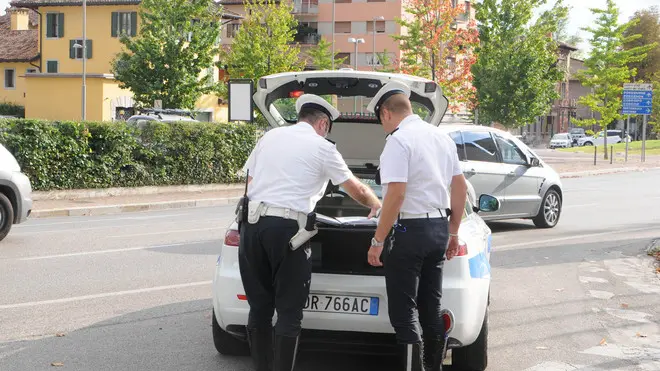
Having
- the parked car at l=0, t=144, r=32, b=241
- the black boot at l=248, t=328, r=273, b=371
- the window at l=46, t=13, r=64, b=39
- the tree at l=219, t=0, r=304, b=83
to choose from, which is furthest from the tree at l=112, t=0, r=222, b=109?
the black boot at l=248, t=328, r=273, b=371

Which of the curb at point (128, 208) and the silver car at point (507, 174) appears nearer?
the silver car at point (507, 174)

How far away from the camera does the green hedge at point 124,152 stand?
21.6 meters

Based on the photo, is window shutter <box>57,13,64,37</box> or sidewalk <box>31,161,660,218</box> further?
window shutter <box>57,13,64,37</box>

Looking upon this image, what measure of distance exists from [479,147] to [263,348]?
9.76 m

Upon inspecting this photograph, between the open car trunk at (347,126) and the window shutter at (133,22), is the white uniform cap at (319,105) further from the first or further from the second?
the window shutter at (133,22)

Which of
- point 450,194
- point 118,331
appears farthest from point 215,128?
point 450,194

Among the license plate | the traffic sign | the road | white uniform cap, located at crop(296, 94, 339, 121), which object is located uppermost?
the traffic sign

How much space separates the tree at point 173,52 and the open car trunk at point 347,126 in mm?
35160

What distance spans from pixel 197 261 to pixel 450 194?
6190 mm

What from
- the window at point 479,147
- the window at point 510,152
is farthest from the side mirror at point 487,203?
the window at point 510,152

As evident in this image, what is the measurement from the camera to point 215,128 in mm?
26234

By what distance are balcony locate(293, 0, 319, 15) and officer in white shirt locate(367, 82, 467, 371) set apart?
303ft

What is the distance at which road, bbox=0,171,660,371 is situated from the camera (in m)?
6.96

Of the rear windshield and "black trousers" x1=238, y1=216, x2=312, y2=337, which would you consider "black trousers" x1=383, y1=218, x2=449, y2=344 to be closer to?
"black trousers" x1=238, y1=216, x2=312, y2=337
